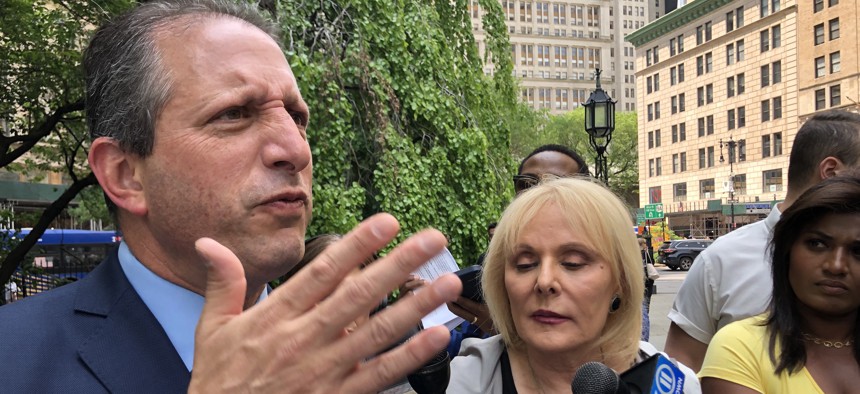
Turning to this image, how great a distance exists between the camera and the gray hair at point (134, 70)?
1.48m

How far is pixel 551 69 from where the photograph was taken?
98562 millimetres

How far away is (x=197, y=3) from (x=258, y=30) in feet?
0.56

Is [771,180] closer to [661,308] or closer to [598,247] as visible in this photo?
[661,308]

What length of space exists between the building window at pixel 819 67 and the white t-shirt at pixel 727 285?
48933mm

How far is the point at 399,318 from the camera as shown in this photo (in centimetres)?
93

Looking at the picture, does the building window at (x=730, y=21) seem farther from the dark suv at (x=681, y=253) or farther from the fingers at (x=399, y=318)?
the fingers at (x=399, y=318)

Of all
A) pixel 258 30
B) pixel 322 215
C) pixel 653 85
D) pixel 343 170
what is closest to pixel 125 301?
pixel 258 30

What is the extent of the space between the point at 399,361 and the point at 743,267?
8.62 ft

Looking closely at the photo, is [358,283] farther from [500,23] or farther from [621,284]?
[500,23]

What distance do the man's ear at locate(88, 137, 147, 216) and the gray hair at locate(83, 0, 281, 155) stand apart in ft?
0.08

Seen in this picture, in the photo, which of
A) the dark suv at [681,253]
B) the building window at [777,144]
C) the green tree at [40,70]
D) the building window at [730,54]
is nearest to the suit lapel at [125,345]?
the green tree at [40,70]

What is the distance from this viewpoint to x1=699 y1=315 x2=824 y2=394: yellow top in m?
2.33

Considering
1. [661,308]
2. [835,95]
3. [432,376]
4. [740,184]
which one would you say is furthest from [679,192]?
[432,376]

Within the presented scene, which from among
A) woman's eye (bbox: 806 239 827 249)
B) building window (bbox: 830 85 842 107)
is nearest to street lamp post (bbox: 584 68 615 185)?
woman's eye (bbox: 806 239 827 249)
